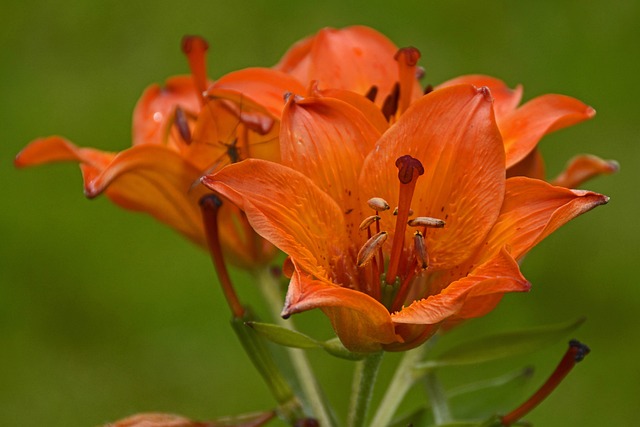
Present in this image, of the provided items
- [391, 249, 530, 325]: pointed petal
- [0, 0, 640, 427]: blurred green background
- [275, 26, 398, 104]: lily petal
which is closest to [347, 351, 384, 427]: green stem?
[391, 249, 530, 325]: pointed petal

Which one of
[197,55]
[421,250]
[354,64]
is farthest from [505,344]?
[197,55]

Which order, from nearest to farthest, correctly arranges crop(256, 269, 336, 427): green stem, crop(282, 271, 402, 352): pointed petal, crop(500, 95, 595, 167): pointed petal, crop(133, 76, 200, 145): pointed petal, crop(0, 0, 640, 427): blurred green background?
crop(282, 271, 402, 352): pointed petal, crop(500, 95, 595, 167): pointed petal, crop(256, 269, 336, 427): green stem, crop(133, 76, 200, 145): pointed petal, crop(0, 0, 640, 427): blurred green background

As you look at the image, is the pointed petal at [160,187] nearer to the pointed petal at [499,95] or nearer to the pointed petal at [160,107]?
the pointed petal at [160,107]

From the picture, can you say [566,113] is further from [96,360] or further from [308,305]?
[96,360]

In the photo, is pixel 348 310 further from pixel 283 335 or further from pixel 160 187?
pixel 160 187

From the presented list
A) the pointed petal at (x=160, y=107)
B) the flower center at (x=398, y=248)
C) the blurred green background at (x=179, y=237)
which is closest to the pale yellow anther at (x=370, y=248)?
the flower center at (x=398, y=248)

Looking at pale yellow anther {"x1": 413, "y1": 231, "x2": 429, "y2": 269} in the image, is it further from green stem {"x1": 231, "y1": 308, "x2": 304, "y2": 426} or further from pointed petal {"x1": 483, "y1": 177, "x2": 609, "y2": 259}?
green stem {"x1": 231, "y1": 308, "x2": 304, "y2": 426}
